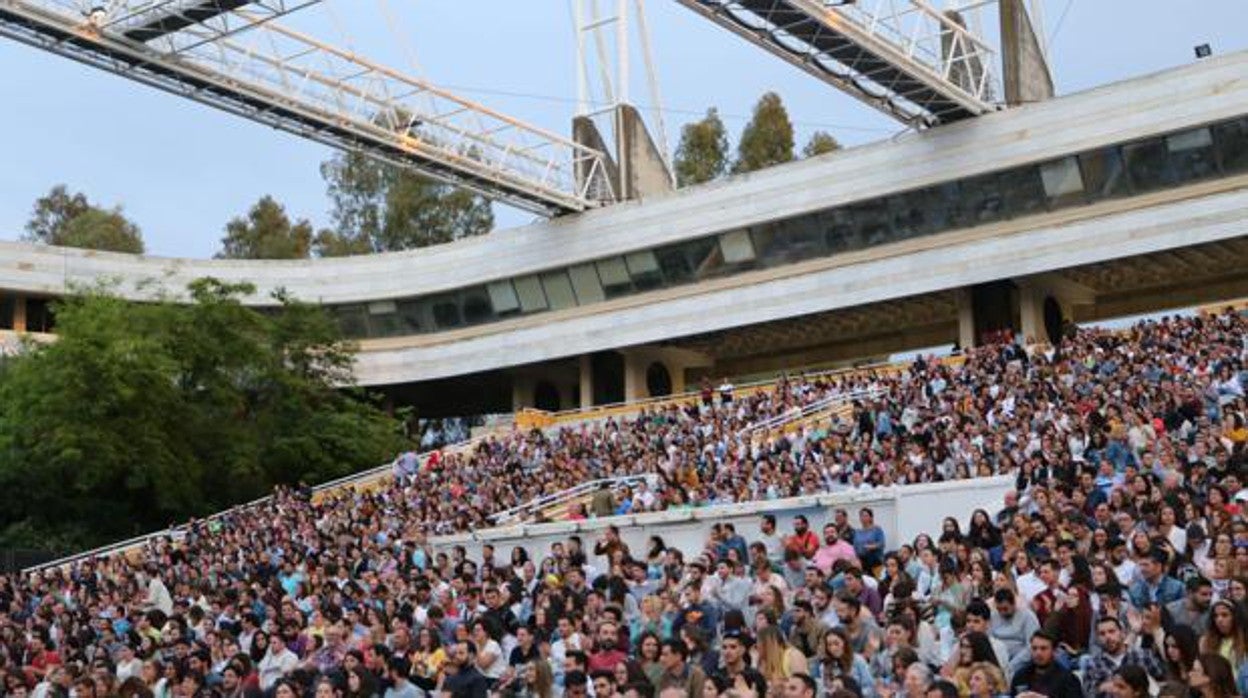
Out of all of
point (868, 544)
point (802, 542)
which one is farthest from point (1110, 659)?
point (802, 542)

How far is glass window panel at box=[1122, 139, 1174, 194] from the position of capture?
39281mm

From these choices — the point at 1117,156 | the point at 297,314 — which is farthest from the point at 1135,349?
the point at 297,314

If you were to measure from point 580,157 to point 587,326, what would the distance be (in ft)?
16.2

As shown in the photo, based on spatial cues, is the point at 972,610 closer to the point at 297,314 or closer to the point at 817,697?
the point at 817,697

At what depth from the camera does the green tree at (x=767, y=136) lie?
68188mm

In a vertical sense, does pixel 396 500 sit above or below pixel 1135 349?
below

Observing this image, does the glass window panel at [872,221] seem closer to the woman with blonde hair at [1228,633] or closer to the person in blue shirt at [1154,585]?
the person in blue shirt at [1154,585]

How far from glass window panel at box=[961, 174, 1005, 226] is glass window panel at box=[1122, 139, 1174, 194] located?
325 cm

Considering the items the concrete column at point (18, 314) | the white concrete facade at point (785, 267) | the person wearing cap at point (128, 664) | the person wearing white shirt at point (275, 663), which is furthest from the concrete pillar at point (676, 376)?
the person wearing white shirt at point (275, 663)

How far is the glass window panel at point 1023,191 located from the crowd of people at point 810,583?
10.2 metres

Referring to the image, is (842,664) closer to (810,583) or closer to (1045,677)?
(1045,677)

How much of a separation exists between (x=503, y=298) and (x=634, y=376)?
4.86 meters

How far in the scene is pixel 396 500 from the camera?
32.9m

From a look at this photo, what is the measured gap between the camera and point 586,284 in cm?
4922
